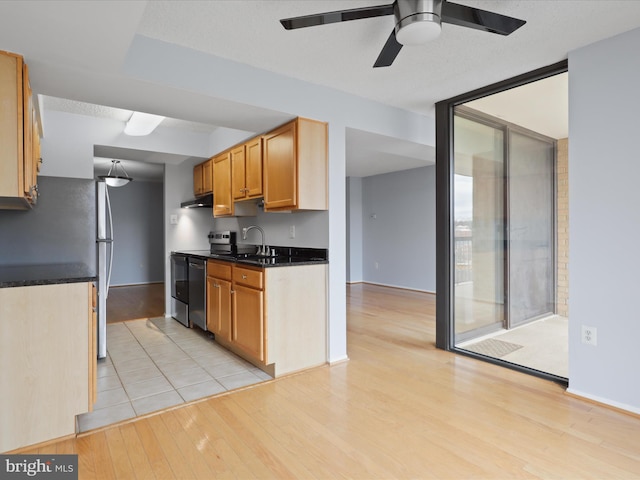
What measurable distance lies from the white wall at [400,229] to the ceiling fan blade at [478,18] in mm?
4920

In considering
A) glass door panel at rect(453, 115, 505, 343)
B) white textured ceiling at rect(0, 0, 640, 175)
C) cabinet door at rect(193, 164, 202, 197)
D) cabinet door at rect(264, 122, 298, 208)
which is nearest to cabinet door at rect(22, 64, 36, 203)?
white textured ceiling at rect(0, 0, 640, 175)

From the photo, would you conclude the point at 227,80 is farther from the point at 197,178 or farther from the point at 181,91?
the point at 197,178

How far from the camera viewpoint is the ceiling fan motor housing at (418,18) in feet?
5.62

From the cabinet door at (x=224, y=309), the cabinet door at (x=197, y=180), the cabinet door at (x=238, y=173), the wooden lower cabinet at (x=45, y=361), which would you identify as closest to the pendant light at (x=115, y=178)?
the cabinet door at (x=197, y=180)

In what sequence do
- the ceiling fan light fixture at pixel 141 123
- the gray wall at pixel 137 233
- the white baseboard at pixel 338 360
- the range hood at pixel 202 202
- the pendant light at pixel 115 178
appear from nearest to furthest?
the white baseboard at pixel 338 360 < the ceiling fan light fixture at pixel 141 123 < the range hood at pixel 202 202 < the pendant light at pixel 115 178 < the gray wall at pixel 137 233

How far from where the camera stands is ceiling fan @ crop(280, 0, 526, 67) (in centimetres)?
171

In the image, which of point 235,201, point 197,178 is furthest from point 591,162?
point 197,178

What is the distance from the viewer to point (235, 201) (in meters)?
4.05

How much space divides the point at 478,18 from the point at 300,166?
5.23 feet

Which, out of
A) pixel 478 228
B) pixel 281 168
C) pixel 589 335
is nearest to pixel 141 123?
pixel 281 168

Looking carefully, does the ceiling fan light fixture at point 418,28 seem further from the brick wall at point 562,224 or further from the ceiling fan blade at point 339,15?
the brick wall at point 562,224

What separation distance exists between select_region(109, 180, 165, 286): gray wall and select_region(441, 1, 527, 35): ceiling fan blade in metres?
7.63

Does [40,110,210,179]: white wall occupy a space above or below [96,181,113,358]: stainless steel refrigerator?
above

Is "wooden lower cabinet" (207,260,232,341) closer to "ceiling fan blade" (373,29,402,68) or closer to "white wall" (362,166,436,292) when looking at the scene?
"ceiling fan blade" (373,29,402,68)
